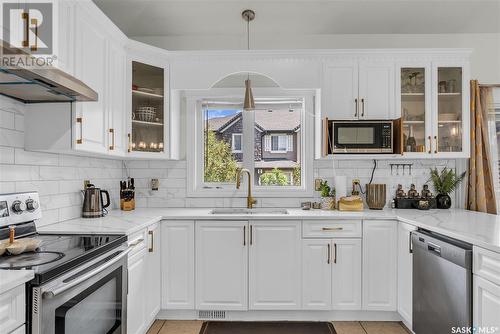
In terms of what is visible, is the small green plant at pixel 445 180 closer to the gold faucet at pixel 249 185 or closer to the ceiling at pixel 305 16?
the ceiling at pixel 305 16

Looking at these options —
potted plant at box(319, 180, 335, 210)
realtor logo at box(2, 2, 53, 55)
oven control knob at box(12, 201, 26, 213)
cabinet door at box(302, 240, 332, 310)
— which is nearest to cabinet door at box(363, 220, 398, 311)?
cabinet door at box(302, 240, 332, 310)

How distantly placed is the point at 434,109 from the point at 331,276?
174 centimetres

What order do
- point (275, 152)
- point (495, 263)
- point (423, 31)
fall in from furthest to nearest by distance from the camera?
point (275, 152)
point (423, 31)
point (495, 263)

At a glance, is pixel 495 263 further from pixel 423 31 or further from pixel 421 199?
pixel 423 31

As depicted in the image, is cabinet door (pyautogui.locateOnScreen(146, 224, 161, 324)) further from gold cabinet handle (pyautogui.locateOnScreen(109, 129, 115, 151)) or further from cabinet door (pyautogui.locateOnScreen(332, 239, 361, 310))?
cabinet door (pyautogui.locateOnScreen(332, 239, 361, 310))

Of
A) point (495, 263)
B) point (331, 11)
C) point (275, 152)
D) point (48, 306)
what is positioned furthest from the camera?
point (275, 152)

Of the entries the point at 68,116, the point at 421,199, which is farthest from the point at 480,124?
the point at 68,116

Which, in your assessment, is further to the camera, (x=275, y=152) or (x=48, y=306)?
(x=275, y=152)

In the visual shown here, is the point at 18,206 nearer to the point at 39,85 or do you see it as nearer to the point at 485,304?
the point at 39,85

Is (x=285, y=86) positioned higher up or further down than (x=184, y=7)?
further down

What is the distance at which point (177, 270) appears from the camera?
2627mm

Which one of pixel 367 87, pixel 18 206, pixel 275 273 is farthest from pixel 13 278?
pixel 367 87

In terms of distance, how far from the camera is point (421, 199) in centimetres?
297

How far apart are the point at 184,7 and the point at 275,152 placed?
160 cm
